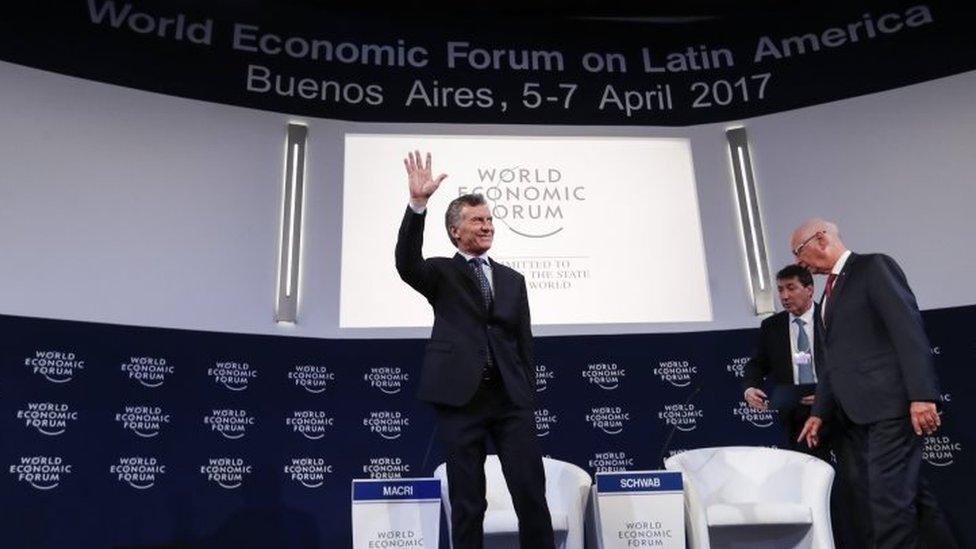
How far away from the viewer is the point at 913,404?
306cm

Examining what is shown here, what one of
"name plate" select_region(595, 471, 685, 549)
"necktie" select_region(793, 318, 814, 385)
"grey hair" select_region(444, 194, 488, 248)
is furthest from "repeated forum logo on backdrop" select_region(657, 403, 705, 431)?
"grey hair" select_region(444, 194, 488, 248)

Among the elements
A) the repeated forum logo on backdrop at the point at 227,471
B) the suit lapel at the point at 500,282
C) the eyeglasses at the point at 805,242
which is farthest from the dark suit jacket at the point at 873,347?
the repeated forum logo on backdrop at the point at 227,471

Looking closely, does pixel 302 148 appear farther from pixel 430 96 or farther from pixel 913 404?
pixel 913 404

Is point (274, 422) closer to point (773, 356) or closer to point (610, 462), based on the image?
point (610, 462)

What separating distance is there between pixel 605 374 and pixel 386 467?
141cm

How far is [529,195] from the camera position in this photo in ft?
18.0

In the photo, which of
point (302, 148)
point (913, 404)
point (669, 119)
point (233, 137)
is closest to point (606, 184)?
point (669, 119)

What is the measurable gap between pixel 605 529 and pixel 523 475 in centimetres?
79

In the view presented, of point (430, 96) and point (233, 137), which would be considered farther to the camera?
point (430, 96)

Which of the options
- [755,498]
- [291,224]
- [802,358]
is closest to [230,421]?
[291,224]

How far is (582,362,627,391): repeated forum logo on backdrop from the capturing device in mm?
5102

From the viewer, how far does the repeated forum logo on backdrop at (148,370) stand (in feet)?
15.1

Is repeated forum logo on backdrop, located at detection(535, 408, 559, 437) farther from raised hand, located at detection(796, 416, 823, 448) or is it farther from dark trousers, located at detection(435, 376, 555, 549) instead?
dark trousers, located at detection(435, 376, 555, 549)

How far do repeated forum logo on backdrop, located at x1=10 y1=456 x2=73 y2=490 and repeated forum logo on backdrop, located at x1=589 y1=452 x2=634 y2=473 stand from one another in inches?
111
